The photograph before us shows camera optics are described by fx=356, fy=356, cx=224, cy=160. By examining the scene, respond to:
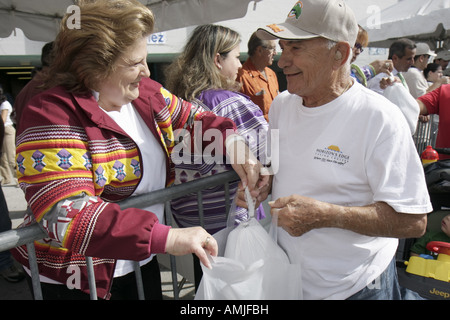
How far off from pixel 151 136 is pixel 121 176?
25 cm

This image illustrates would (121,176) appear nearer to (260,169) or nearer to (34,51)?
(260,169)

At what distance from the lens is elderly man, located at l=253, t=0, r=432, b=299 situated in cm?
134

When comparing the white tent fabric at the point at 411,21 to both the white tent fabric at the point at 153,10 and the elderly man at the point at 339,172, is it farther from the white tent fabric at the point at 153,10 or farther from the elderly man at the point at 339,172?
the elderly man at the point at 339,172

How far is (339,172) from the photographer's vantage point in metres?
1.42

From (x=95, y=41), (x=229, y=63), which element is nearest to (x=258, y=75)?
(x=229, y=63)

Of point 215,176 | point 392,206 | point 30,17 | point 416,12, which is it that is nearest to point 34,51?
point 30,17

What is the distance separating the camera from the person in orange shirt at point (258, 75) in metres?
4.35

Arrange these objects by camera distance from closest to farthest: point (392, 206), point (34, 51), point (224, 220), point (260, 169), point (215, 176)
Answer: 1. point (392, 206)
2. point (260, 169)
3. point (215, 176)
4. point (224, 220)
5. point (34, 51)

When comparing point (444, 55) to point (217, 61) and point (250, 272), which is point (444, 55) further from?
point (250, 272)

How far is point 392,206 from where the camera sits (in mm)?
1316

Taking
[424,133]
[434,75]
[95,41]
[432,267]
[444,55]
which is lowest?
[424,133]

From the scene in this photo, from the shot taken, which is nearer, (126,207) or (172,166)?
(126,207)

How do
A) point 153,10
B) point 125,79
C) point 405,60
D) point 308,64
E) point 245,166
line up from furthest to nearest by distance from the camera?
point 405,60, point 153,10, point 245,166, point 308,64, point 125,79

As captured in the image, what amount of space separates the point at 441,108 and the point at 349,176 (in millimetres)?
2673
